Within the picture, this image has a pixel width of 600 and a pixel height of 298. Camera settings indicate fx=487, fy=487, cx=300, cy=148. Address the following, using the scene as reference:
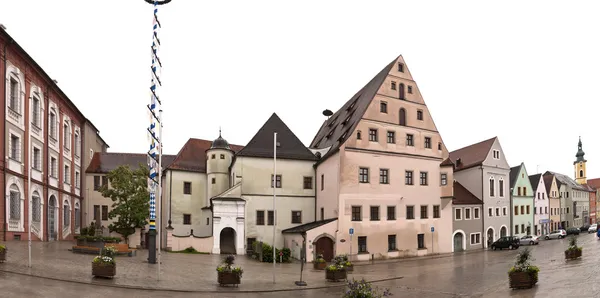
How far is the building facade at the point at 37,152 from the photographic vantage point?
31656 millimetres

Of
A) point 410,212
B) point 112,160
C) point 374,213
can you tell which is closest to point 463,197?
point 410,212

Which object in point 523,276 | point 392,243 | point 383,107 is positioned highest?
point 383,107

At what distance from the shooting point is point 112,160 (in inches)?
2377

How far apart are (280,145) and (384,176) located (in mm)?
10537

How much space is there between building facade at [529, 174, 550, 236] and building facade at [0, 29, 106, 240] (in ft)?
202

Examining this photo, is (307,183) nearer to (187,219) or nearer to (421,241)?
(421,241)

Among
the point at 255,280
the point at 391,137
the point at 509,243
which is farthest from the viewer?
the point at 509,243

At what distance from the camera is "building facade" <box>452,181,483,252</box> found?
53.9 m

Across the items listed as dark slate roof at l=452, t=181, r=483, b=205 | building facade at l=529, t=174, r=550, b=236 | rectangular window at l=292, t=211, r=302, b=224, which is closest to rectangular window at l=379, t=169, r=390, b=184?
rectangular window at l=292, t=211, r=302, b=224

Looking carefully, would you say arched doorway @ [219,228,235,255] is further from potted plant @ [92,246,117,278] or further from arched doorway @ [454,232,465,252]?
potted plant @ [92,246,117,278]

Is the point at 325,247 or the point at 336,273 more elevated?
the point at 336,273

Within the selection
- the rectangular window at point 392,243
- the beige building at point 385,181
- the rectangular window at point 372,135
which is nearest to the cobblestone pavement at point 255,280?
the beige building at point 385,181

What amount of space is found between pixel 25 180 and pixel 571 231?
72430mm

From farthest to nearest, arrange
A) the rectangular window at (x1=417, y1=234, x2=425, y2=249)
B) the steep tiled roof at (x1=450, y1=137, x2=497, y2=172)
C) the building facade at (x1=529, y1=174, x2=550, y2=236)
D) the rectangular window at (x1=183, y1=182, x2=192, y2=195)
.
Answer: the building facade at (x1=529, y1=174, x2=550, y2=236) → the steep tiled roof at (x1=450, y1=137, x2=497, y2=172) → the rectangular window at (x1=183, y1=182, x2=192, y2=195) → the rectangular window at (x1=417, y1=234, x2=425, y2=249)
